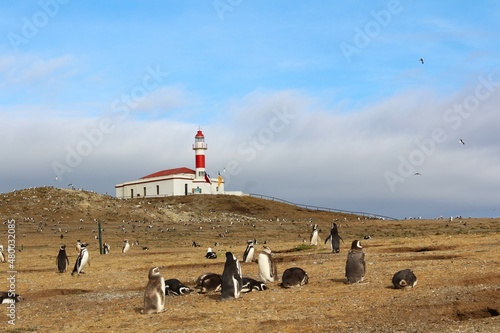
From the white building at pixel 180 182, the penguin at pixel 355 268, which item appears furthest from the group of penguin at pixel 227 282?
the white building at pixel 180 182

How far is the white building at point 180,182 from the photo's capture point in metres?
88.4

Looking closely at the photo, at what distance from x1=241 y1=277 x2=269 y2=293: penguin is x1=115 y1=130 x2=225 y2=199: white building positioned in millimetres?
70208

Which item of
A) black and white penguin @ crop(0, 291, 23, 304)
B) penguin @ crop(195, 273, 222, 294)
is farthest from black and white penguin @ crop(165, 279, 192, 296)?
black and white penguin @ crop(0, 291, 23, 304)

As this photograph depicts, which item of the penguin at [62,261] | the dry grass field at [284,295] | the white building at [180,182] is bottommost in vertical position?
the dry grass field at [284,295]

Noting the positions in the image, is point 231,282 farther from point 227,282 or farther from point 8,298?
point 8,298

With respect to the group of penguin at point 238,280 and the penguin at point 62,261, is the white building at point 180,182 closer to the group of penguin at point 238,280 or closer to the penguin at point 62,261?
the penguin at point 62,261

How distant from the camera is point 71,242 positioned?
42812 millimetres

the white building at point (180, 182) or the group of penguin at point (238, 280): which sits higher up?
the white building at point (180, 182)

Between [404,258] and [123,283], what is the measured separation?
29.6 ft

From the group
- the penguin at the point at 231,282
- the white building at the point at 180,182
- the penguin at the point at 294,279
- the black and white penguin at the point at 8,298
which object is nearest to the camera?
the penguin at the point at 231,282

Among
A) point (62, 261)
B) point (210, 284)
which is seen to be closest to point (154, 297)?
point (210, 284)

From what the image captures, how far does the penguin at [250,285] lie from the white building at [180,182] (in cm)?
7021

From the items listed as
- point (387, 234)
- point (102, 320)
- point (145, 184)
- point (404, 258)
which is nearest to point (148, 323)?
point (102, 320)

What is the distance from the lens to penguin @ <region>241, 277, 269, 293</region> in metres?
17.3
